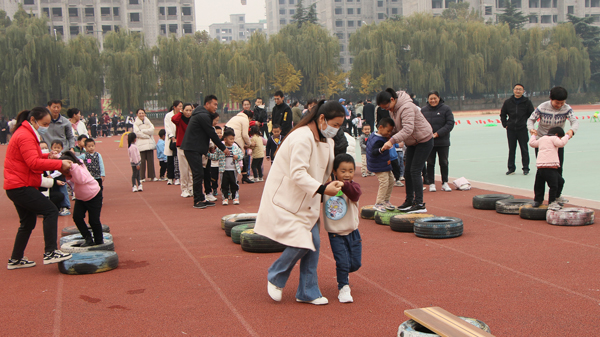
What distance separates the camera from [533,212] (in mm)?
7906

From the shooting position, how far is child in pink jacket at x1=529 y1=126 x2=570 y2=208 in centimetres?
791

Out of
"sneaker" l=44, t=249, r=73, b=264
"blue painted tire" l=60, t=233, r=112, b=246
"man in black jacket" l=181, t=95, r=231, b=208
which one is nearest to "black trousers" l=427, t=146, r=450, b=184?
"man in black jacket" l=181, t=95, r=231, b=208

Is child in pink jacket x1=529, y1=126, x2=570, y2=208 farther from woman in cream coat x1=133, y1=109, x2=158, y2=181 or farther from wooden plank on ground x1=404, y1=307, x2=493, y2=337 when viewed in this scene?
woman in cream coat x1=133, y1=109, x2=158, y2=181

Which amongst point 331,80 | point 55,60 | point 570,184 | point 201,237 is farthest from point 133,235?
point 331,80

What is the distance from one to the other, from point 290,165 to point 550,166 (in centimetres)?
495

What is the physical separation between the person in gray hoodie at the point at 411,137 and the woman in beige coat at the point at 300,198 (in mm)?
3561

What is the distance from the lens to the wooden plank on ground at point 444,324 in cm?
352

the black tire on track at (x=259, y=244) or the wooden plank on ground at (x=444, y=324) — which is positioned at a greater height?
the wooden plank on ground at (x=444, y=324)

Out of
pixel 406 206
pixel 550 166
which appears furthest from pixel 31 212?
pixel 550 166

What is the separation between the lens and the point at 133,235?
315 inches

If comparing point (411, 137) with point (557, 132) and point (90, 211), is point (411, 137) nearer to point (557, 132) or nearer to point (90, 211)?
point (557, 132)

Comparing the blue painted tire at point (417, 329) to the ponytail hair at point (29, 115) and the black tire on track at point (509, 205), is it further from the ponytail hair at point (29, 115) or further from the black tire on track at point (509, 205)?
the black tire on track at point (509, 205)

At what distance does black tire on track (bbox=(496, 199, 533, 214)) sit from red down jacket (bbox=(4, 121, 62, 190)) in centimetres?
616

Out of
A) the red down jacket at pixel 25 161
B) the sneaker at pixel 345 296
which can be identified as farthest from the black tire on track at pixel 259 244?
the red down jacket at pixel 25 161
